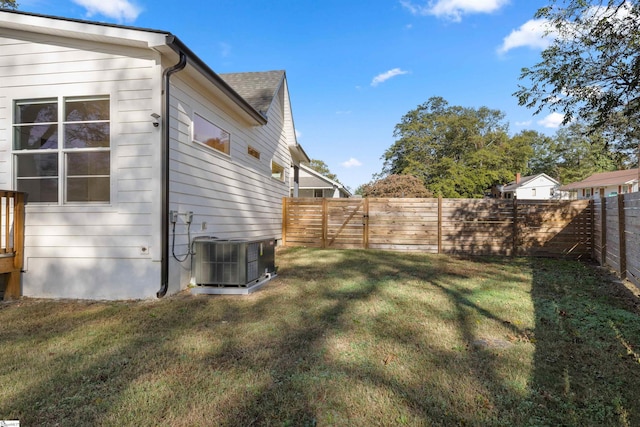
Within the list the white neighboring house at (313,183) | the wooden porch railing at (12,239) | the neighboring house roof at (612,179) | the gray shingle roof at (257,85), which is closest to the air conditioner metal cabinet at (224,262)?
the wooden porch railing at (12,239)

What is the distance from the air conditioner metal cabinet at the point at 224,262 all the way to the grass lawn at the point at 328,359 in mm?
387

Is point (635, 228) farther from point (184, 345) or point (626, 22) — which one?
point (184, 345)

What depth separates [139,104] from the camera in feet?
15.6

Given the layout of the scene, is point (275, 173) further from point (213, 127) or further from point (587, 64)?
point (587, 64)

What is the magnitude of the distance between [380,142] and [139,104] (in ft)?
120

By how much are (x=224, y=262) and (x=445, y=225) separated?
296 inches

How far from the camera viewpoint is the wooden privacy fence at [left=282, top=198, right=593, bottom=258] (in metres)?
9.32

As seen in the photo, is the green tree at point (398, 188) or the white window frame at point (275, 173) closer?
the white window frame at point (275, 173)

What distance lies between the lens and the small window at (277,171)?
10.9 meters

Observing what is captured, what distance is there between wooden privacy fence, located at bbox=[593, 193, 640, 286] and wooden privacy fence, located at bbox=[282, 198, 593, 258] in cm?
116

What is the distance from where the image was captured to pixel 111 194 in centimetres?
479

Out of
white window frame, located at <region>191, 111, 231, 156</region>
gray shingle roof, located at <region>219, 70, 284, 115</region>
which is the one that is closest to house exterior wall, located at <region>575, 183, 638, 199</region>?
gray shingle roof, located at <region>219, 70, 284, 115</region>

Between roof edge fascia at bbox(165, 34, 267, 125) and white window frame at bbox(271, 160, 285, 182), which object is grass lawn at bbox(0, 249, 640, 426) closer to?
roof edge fascia at bbox(165, 34, 267, 125)

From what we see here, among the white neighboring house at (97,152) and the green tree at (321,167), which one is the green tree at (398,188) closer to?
the white neighboring house at (97,152)
